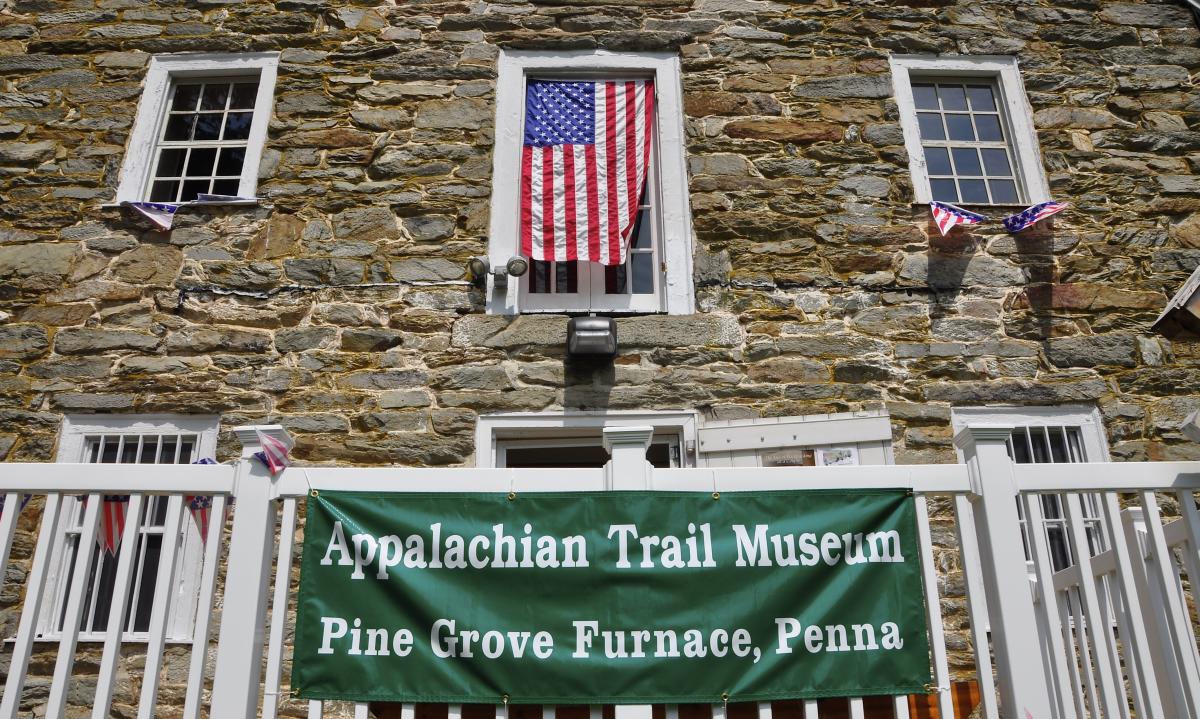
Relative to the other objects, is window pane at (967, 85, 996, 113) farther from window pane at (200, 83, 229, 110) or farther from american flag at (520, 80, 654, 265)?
window pane at (200, 83, 229, 110)

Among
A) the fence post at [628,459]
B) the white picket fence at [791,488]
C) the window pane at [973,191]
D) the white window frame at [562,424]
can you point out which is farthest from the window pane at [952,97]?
the fence post at [628,459]

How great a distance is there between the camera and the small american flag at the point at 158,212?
601 centimetres

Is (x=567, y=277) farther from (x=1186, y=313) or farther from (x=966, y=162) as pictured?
(x=1186, y=313)

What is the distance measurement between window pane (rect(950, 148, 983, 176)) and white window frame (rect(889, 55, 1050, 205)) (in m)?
0.26

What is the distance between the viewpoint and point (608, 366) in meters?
5.67

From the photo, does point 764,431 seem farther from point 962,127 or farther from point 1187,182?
point 1187,182

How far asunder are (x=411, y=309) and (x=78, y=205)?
101 inches

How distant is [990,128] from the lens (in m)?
6.60

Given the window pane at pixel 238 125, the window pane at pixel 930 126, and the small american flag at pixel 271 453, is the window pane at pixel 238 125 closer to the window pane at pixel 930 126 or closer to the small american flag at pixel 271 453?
the small american flag at pixel 271 453

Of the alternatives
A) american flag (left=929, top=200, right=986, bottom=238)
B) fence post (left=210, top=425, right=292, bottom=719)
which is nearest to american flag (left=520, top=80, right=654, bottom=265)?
american flag (left=929, top=200, right=986, bottom=238)

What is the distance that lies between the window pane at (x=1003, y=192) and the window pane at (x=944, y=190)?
276 millimetres

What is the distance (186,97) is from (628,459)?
5490 mm

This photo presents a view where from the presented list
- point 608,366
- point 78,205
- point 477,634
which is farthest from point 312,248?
point 477,634

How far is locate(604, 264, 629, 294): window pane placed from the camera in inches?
237
